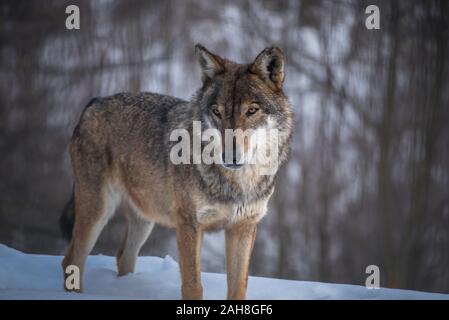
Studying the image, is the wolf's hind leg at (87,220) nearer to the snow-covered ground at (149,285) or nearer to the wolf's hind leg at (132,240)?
the snow-covered ground at (149,285)

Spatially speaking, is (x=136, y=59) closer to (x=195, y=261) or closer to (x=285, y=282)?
(x=285, y=282)

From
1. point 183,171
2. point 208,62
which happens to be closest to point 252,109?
point 208,62

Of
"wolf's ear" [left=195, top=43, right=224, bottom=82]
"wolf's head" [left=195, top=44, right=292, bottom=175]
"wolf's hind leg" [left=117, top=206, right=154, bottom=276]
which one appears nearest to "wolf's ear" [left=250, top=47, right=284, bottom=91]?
"wolf's head" [left=195, top=44, right=292, bottom=175]

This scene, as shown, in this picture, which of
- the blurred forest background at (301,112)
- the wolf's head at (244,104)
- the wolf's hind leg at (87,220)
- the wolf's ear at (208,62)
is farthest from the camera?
the blurred forest background at (301,112)

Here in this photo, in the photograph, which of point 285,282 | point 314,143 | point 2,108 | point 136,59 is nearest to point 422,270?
point 314,143

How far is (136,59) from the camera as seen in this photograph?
10.5m

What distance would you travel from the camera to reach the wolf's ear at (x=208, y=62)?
15.0 ft

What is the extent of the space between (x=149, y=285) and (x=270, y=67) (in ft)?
7.34

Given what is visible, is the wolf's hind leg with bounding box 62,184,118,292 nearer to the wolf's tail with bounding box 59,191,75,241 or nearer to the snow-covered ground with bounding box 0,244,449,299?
the snow-covered ground with bounding box 0,244,449,299

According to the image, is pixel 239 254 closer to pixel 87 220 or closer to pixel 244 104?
pixel 244 104

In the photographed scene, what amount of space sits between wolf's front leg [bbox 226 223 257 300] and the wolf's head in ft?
2.06

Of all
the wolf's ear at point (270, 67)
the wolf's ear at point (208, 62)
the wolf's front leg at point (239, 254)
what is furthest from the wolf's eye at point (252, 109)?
the wolf's front leg at point (239, 254)

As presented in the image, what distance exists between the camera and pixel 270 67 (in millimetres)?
4535

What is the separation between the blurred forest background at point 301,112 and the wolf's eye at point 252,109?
19.8 feet
